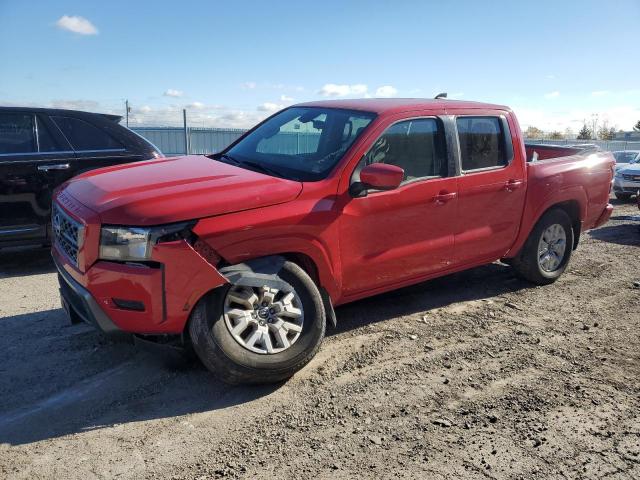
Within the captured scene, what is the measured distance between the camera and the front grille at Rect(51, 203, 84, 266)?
10.9 feet

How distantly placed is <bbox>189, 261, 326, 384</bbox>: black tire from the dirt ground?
16cm

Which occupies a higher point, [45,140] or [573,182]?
[45,140]

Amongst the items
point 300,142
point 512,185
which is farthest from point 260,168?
point 512,185

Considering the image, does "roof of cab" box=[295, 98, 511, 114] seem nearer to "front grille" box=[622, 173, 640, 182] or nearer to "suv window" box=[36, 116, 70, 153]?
"suv window" box=[36, 116, 70, 153]

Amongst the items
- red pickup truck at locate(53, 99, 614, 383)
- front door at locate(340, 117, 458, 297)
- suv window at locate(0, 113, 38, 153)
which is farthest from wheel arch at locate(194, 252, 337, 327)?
suv window at locate(0, 113, 38, 153)

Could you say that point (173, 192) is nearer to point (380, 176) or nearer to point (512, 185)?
point (380, 176)

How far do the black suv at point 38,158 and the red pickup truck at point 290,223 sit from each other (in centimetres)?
227

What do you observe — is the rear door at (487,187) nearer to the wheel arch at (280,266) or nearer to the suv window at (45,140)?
the wheel arch at (280,266)

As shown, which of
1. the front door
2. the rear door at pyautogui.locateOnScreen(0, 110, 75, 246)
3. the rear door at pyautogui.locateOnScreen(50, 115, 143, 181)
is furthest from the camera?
the rear door at pyautogui.locateOnScreen(50, 115, 143, 181)

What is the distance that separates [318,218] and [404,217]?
87 cm

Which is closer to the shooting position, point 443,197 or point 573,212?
point 443,197

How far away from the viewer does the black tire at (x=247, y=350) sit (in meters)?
3.30

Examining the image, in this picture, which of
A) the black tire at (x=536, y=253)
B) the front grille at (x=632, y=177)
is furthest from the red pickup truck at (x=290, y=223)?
the front grille at (x=632, y=177)

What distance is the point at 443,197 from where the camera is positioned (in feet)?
14.7
